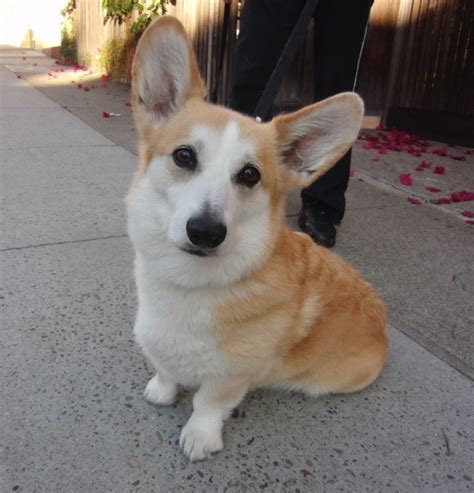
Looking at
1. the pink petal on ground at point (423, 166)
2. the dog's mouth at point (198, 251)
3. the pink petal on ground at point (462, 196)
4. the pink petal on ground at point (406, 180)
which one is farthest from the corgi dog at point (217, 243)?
the pink petal on ground at point (423, 166)

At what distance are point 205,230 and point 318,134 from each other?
Result: 0.74 meters

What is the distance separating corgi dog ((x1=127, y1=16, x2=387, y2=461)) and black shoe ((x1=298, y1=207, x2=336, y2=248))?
1490 millimetres

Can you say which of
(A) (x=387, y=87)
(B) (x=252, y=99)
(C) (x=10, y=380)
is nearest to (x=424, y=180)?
(B) (x=252, y=99)

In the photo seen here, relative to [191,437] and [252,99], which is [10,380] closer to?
[191,437]

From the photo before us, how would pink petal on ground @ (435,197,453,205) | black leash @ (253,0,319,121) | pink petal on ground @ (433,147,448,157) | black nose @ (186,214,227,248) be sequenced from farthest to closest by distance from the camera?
pink petal on ground @ (433,147,448,157), pink petal on ground @ (435,197,453,205), black leash @ (253,0,319,121), black nose @ (186,214,227,248)

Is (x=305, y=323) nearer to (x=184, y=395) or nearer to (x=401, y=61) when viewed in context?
(x=184, y=395)

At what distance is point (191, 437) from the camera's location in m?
1.88

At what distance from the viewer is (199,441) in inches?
73.4

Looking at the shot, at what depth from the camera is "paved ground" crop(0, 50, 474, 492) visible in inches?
71.3

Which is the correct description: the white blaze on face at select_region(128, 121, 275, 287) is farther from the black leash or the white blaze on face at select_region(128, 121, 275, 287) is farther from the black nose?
the black leash

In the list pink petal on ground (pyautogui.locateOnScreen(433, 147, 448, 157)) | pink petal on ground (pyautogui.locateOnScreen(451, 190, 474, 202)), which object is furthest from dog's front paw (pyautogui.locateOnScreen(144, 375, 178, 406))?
pink petal on ground (pyautogui.locateOnScreen(433, 147, 448, 157))

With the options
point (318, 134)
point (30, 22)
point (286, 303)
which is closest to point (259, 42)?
point (318, 134)

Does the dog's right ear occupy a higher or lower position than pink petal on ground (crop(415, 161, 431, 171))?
higher

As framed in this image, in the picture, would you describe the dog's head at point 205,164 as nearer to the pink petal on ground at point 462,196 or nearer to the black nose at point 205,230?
the black nose at point 205,230
